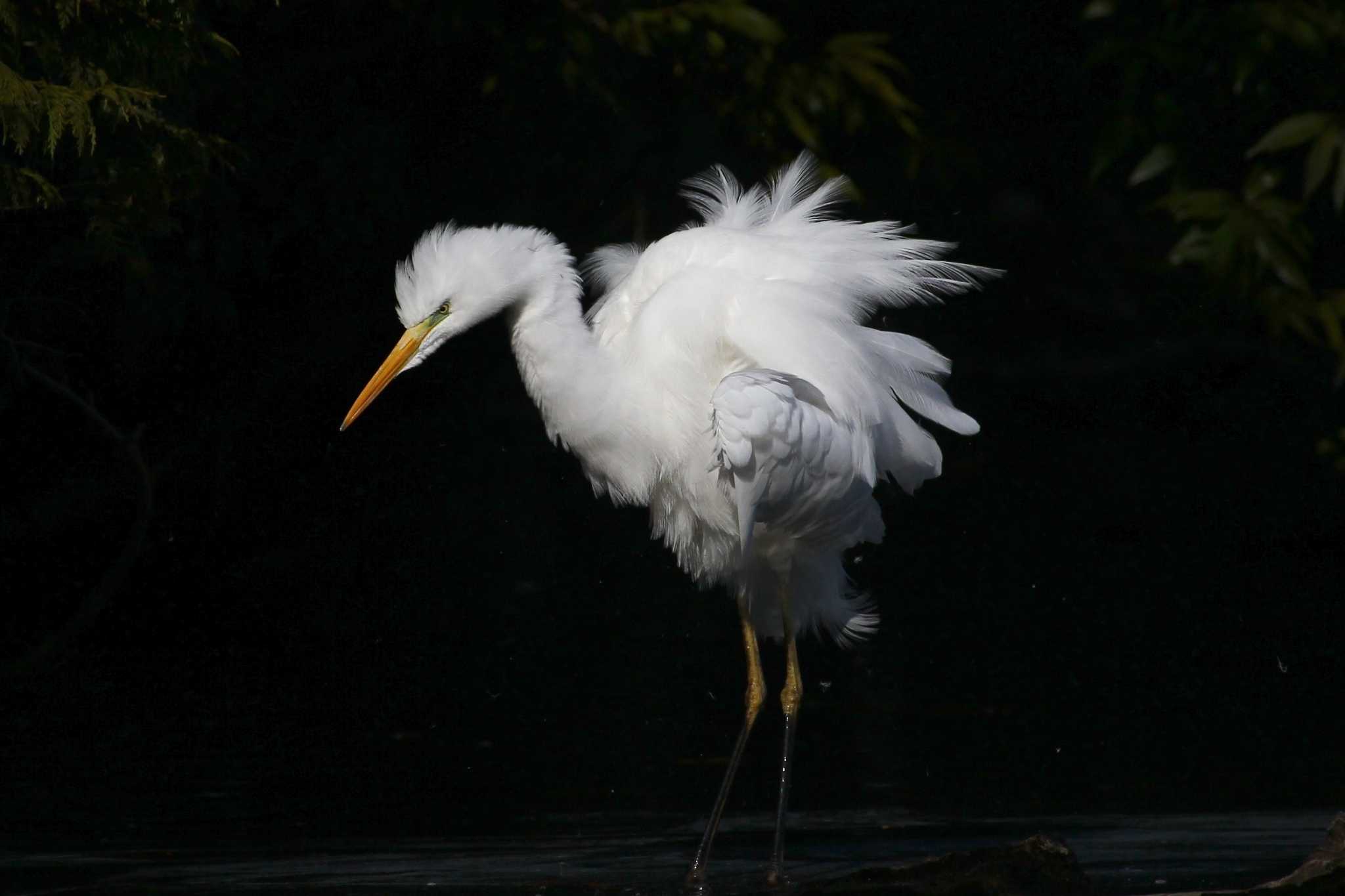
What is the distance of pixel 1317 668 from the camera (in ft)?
22.2

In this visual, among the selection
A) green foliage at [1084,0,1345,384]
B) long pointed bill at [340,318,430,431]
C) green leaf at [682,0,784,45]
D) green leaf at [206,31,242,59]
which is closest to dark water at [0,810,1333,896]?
long pointed bill at [340,318,430,431]

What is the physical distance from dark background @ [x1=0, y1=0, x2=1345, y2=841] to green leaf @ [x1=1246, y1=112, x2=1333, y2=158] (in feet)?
8.48

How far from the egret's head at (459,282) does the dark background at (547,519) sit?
49 cm

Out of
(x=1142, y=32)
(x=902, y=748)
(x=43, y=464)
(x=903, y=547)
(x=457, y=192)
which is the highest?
(x=1142, y=32)

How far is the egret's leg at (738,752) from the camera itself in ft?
13.6

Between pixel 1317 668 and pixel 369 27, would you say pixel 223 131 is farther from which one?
pixel 1317 668

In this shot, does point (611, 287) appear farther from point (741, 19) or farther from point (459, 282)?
point (741, 19)

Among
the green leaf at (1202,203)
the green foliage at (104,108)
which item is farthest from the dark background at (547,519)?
the green leaf at (1202,203)

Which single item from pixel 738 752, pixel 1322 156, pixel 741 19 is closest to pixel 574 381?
pixel 738 752

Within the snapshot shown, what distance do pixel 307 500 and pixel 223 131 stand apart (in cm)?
244

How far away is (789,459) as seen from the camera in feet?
13.6

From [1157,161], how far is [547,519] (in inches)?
370

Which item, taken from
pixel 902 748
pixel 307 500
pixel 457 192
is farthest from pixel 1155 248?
pixel 902 748

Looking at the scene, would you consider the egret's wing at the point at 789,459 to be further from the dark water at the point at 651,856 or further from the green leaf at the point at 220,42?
the green leaf at the point at 220,42
